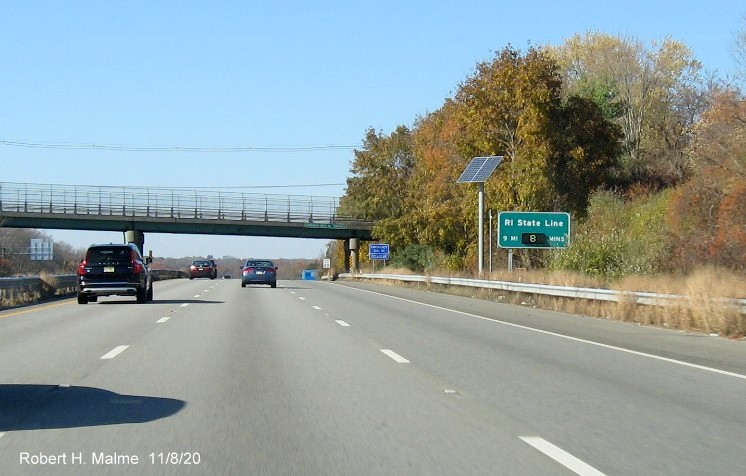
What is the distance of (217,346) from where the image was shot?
55.2ft

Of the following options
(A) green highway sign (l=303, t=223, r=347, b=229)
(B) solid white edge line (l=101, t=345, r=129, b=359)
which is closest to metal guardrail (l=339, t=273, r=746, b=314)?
(B) solid white edge line (l=101, t=345, r=129, b=359)

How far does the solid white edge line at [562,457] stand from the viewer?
287 inches

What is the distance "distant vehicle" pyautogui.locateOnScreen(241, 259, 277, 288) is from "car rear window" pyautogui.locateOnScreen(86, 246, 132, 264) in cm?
1980

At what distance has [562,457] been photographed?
25.6 ft

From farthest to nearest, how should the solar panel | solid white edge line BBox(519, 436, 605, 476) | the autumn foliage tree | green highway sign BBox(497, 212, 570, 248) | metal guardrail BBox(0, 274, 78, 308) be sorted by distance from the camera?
the autumn foliage tree → the solar panel → green highway sign BBox(497, 212, 570, 248) → metal guardrail BBox(0, 274, 78, 308) → solid white edge line BBox(519, 436, 605, 476)

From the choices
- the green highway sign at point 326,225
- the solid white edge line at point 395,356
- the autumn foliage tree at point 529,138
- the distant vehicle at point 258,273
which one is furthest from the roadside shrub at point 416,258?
the solid white edge line at point 395,356

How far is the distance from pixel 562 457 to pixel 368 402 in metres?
3.18

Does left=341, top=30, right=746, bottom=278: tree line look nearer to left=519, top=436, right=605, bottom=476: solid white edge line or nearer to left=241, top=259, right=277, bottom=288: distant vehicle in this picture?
left=241, top=259, right=277, bottom=288: distant vehicle

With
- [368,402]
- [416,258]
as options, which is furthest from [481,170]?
[368,402]

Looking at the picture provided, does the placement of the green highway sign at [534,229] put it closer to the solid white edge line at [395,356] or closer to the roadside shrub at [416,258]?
the solid white edge line at [395,356]

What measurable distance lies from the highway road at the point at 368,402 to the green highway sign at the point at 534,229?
1702 cm

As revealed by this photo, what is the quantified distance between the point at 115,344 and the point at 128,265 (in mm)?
14846

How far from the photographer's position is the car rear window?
3119cm

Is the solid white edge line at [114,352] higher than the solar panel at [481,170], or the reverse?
the solar panel at [481,170]
